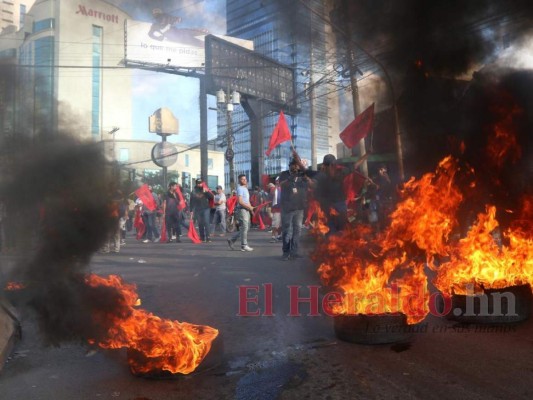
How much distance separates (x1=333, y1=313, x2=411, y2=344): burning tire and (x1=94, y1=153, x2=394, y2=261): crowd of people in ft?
4.61

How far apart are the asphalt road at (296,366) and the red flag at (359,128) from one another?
386 centimetres

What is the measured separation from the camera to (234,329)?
4000 millimetres

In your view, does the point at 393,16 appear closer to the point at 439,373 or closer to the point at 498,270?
the point at 498,270

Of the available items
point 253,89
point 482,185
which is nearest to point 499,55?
point 482,185

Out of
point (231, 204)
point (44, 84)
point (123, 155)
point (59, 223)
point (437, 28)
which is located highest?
point (437, 28)

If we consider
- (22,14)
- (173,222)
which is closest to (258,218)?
(173,222)

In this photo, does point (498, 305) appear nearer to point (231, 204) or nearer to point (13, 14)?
point (13, 14)

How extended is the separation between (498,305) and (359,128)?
505cm

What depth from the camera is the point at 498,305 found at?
12.0ft

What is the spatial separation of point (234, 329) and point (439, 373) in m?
1.79

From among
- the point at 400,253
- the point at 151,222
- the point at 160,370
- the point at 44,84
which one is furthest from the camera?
the point at 151,222

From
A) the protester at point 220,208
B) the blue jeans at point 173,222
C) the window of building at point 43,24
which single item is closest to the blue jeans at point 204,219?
the blue jeans at point 173,222

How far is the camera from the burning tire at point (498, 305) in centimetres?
365

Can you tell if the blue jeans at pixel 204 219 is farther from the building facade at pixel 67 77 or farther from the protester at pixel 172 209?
the building facade at pixel 67 77
